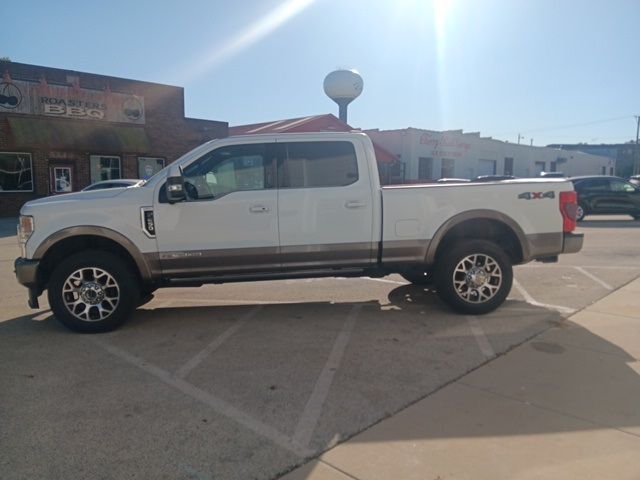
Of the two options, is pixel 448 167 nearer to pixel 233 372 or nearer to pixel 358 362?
pixel 358 362

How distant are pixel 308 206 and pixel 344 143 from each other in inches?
34.7

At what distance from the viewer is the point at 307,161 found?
215 inches

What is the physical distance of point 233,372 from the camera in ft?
13.7

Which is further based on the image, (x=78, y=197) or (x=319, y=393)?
(x=78, y=197)

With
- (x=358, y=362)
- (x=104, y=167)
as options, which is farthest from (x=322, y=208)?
(x=104, y=167)

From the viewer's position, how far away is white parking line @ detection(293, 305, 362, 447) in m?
3.13

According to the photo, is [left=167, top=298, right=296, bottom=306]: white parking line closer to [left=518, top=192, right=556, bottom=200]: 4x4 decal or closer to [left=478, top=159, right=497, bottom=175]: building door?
[left=518, top=192, right=556, bottom=200]: 4x4 decal

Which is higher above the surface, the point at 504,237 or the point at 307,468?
the point at 504,237

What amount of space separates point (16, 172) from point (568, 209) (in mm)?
22616

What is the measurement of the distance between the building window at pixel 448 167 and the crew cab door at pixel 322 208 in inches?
1289

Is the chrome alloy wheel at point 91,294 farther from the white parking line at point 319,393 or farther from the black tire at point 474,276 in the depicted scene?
the black tire at point 474,276

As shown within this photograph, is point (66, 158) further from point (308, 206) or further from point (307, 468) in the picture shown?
point (307, 468)

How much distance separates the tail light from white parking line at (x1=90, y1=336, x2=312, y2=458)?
4302 mm

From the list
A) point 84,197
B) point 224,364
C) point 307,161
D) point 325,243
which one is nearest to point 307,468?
point 224,364
